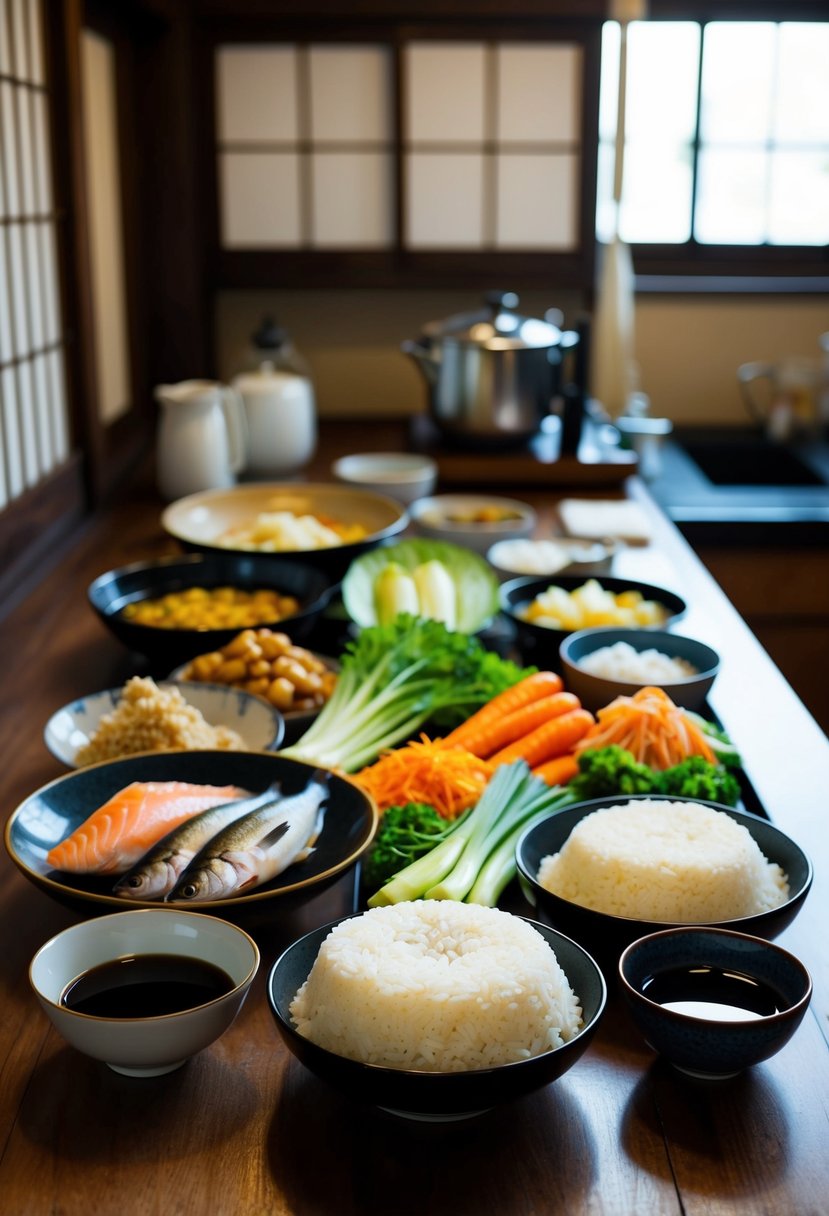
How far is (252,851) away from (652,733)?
0.53 meters

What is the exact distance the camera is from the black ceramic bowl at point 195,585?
5.89ft

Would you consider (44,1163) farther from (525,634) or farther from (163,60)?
(163,60)

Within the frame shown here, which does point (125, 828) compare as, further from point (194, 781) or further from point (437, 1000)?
point (437, 1000)

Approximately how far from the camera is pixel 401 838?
1309 mm

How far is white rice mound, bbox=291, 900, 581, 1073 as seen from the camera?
932 mm

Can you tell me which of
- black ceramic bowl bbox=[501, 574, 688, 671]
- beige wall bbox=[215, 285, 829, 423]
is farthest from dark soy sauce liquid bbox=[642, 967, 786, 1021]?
beige wall bbox=[215, 285, 829, 423]

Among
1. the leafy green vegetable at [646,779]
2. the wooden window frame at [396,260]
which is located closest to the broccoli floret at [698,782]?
the leafy green vegetable at [646,779]

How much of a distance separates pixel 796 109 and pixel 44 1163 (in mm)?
3933

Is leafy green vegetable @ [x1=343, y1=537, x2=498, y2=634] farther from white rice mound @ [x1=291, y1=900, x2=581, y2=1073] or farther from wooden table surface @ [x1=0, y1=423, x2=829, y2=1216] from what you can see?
white rice mound @ [x1=291, y1=900, x2=581, y2=1073]

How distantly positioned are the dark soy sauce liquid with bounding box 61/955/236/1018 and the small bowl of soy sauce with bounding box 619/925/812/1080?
338mm

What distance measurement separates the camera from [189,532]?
7.85 ft

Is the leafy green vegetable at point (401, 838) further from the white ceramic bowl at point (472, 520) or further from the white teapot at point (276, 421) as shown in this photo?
the white teapot at point (276, 421)

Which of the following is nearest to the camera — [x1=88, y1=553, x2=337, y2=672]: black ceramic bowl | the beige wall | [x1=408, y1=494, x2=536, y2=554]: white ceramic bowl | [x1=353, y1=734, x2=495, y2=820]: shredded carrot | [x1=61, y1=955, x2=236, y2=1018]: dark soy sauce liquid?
[x1=61, y1=955, x2=236, y2=1018]: dark soy sauce liquid

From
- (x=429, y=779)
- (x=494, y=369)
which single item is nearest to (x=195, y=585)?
(x=429, y=779)
